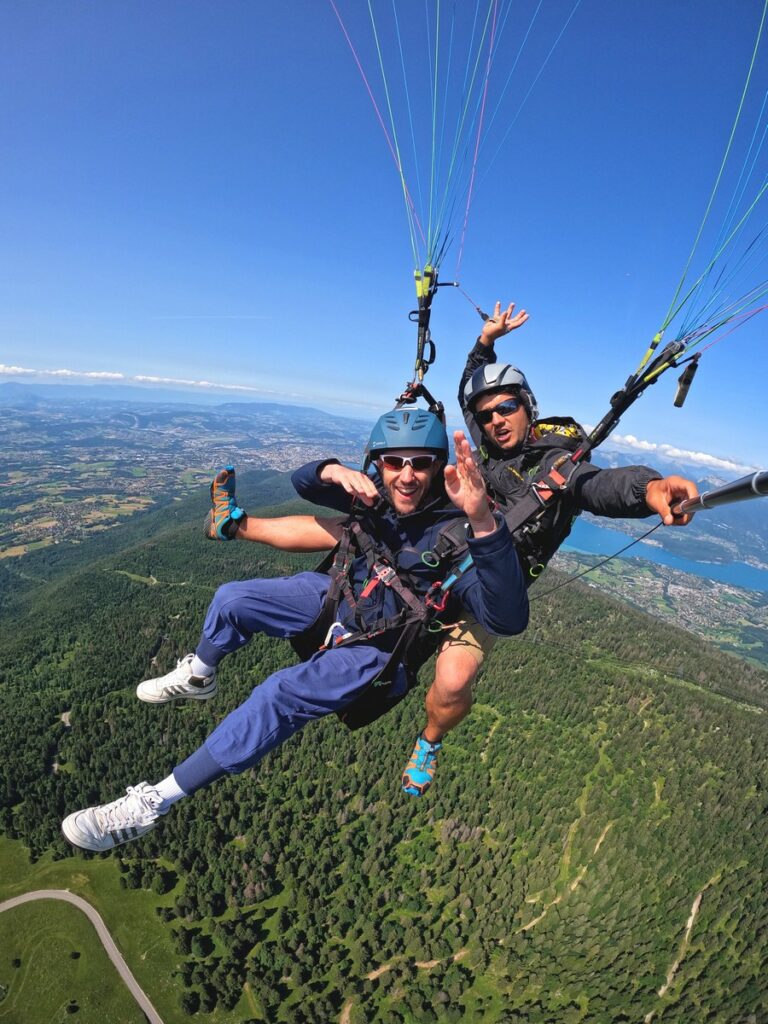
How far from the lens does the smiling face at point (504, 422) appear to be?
20.3ft

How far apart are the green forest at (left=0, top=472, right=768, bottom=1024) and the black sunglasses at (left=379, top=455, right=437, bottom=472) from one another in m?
63.5

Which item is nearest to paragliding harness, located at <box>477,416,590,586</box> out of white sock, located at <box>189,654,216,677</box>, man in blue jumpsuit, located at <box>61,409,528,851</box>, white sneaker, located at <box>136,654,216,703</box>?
man in blue jumpsuit, located at <box>61,409,528,851</box>

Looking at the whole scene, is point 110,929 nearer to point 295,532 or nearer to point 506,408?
point 295,532

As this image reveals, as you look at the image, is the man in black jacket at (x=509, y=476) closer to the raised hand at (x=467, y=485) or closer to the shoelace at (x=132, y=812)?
the raised hand at (x=467, y=485)

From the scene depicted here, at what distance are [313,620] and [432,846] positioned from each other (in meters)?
72.3

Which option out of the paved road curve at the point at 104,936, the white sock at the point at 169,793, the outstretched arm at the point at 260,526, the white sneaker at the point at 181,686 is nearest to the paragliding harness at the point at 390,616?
the outstretched arm at the point at 260,526

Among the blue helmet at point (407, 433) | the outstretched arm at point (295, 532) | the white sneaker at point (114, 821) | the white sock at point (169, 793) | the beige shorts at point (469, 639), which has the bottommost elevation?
the white sneaker at point (114, 821)

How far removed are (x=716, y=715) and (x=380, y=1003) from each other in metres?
67.6

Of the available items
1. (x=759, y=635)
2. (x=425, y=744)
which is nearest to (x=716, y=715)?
(x=425, y=744)

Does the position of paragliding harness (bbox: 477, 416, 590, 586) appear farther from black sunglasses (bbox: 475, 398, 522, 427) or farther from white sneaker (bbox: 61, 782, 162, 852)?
white sneaker (bbox: 61, 782, 162, 852)

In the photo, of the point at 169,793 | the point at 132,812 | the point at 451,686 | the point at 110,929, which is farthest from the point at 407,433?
the point at 110,929

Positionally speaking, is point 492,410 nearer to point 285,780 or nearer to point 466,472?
point 466,472

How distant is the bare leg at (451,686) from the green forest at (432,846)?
60.9 meters

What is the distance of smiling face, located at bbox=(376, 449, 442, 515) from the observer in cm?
507
